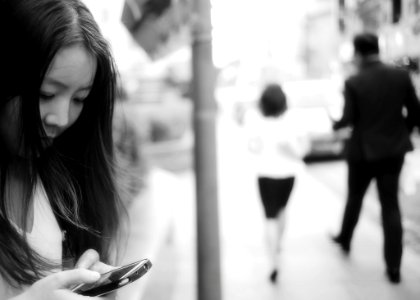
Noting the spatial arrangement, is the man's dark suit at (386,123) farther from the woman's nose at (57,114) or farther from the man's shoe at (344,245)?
the woman's nose at (57,114)

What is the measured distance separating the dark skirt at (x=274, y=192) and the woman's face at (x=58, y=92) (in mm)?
3552

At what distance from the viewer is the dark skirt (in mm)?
4742

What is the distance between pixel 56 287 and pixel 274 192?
150 inches

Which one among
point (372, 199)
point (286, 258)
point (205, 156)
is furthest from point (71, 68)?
point (372, 199)

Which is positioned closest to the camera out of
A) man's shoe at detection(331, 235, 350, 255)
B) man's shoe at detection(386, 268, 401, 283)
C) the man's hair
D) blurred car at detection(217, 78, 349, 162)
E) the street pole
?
the street pole

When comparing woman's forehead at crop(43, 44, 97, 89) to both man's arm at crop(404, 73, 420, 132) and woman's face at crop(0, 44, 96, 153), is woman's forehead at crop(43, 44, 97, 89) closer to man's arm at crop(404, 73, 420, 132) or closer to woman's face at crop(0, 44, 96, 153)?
woman's face at crop(0, 44, 96, 153)

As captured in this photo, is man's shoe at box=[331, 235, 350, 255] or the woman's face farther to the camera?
man's shoe at box=[331, 235, 350, 255]

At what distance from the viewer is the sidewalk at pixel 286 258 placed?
4.41 meters

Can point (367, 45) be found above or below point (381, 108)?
above

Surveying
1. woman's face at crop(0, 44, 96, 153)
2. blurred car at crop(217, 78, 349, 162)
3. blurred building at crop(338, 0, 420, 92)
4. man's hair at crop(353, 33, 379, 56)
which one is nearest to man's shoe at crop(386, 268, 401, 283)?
man's hair at crop(353, 33, 379, 56)

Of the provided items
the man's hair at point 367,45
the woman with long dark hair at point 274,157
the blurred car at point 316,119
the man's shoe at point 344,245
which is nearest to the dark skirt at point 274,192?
the woman with long dark hair at point 274,157

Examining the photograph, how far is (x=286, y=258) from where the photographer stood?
17.7ft

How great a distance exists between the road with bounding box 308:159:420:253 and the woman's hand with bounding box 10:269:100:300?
4.62 m

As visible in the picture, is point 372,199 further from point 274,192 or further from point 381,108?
point 381,108
